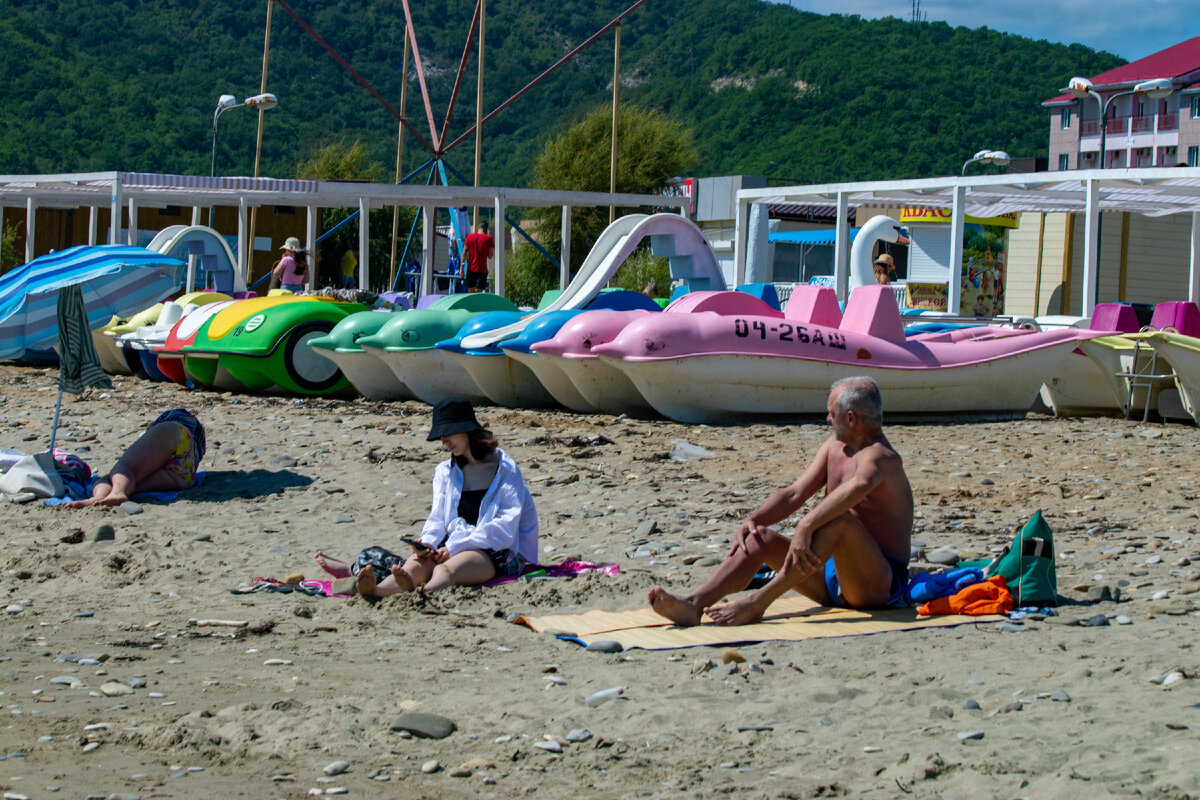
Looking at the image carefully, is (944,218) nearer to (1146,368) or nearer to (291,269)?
(291,269)

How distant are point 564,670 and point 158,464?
447cm

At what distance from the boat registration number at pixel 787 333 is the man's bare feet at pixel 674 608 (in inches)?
237

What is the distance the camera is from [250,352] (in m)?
13.1

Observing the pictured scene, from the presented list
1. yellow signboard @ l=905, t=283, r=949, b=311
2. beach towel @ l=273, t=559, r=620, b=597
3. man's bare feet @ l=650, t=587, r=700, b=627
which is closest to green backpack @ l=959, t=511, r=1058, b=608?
man's bare feet @ l=650, t=587, r=700, b=627

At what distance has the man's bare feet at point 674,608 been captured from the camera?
489 centimetres

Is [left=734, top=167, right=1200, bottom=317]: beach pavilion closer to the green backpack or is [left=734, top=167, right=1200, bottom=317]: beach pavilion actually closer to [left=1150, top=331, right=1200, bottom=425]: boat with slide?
[left=1150, top=331, right=1200, bottom=425]: boat with slide

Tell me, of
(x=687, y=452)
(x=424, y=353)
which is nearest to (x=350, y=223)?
(x=424, y=353)

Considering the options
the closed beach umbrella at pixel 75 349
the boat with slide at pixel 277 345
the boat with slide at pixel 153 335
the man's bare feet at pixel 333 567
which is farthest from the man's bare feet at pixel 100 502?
the boat with slide at pixel 153 335

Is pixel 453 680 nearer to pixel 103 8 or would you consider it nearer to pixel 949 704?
pixel 949 704

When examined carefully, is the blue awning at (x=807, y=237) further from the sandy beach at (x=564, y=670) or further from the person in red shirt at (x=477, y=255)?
the sandy beach at (x=564, y=670)

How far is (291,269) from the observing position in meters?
17.0

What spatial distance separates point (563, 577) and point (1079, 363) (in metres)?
8.12

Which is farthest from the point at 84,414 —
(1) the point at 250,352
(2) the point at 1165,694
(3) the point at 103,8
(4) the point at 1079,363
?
(3) the point at 103,8

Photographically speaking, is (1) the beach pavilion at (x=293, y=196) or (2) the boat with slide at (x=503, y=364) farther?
(1) the beach pavilion at (x=293, y=196)
